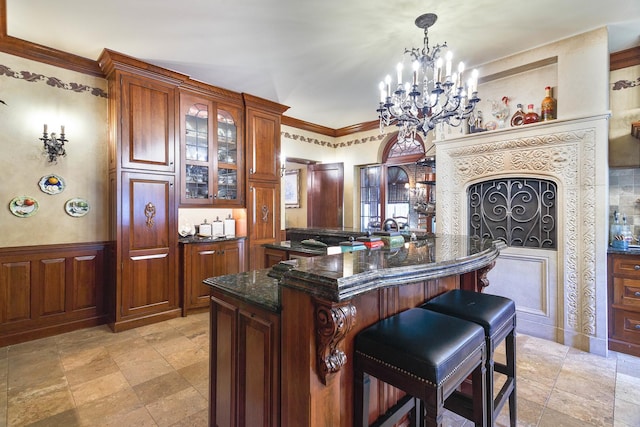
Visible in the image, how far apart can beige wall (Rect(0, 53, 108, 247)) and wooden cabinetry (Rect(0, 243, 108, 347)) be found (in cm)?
14

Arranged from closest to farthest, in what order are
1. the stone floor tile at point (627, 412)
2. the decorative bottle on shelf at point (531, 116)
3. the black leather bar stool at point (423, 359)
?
the black leather bar stool at point (423, 359) → the stone floor tile at point (627, 412) → the decorative bottle on shelf at point (531, 116)

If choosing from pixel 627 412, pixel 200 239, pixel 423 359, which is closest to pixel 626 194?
pixel 627 412

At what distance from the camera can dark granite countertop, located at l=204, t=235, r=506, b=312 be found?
2.98 feet

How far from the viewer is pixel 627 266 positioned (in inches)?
102

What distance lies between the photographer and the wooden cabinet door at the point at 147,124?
125 inches

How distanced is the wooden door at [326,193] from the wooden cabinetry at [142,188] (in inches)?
119

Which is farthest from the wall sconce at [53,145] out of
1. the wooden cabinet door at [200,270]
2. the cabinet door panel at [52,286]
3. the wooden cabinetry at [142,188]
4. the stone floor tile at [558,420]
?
the stone floor tile at [558,420]

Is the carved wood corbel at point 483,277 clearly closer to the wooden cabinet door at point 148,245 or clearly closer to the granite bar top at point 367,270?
the granite bar top at point 367,270

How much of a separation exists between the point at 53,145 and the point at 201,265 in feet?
6.45

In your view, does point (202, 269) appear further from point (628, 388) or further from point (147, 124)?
point (628, 388)

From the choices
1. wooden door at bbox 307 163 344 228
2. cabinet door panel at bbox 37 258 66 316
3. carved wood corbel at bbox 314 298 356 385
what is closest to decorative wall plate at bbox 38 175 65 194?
cabinet door panel at bbox 37 258 66 316

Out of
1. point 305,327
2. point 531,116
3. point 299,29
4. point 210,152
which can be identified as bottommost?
point 305,327

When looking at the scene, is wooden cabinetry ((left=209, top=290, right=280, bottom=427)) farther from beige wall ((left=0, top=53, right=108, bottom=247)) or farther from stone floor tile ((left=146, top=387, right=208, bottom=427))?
beige wall ((left=0, top=53, right=108, bottom=247))

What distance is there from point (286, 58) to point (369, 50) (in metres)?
0.91
